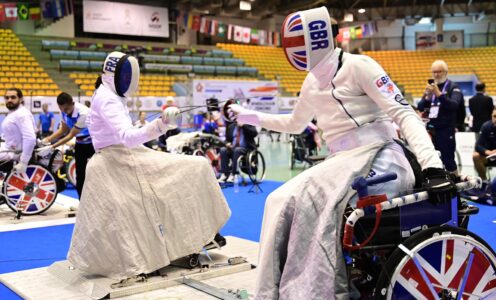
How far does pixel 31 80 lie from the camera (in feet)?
52.8

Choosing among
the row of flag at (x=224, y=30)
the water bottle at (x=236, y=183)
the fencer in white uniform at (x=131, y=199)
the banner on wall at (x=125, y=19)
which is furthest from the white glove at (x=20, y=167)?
the banner on wall at (x=125, y=19)

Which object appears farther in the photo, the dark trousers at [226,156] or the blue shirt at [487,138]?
the dark trousers at [226,156]

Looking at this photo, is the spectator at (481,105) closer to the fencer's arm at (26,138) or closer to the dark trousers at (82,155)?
the dark trousers at (82,155)

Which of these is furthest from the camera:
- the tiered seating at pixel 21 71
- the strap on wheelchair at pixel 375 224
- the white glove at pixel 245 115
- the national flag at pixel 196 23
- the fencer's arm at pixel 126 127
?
the national flag at pixel 196 23

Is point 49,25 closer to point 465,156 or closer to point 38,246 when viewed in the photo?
point 465,156

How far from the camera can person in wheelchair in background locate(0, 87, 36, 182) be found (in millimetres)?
5570

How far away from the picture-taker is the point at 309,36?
7.44 feet

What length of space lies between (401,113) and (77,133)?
421 cm

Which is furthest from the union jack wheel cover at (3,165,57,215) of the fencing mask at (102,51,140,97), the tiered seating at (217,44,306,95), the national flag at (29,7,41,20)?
the tiered seating at (217,44,306,95)

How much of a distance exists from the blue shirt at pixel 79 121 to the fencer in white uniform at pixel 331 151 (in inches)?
130

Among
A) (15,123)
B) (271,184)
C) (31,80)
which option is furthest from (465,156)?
(31,80)

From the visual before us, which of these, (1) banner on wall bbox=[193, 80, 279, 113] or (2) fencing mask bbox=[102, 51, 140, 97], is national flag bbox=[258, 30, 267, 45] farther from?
(2) fencing mask bbox=[102, 51, 140, 97]

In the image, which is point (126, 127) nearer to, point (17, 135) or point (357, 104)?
point (357, 104)

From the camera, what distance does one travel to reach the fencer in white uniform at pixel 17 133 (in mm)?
5566
